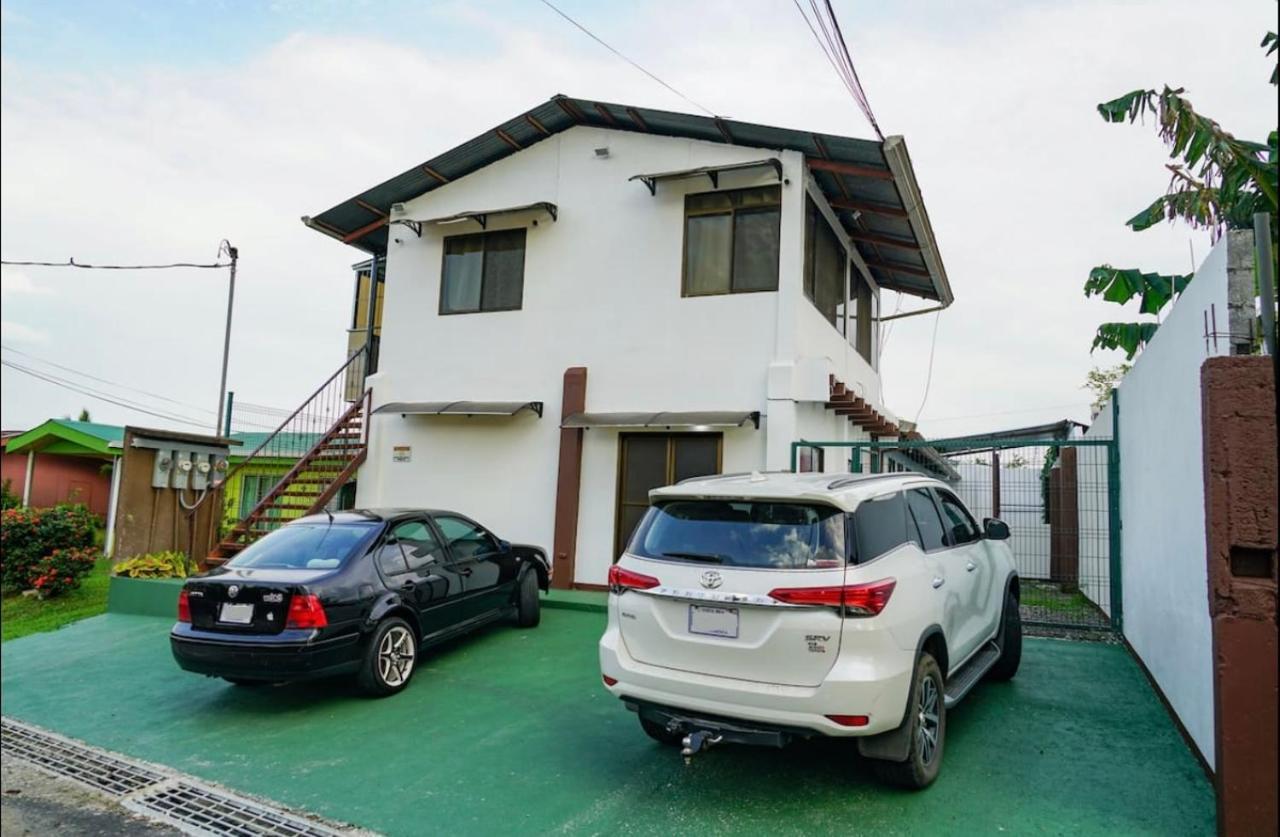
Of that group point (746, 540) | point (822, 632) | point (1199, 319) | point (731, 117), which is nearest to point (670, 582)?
point (746, 540)

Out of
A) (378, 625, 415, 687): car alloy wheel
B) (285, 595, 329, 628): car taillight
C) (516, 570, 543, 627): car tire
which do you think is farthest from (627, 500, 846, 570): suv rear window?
(516, 570, 543, 627): car tire

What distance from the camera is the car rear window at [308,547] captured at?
6383mm

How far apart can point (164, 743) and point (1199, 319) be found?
7144 mm

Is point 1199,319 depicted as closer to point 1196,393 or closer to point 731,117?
point 1196,393

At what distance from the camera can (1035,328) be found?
17.4 metres

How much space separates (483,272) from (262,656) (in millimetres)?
7434

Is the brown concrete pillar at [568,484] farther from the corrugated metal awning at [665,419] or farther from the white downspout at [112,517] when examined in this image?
the white downspout at [112,517]

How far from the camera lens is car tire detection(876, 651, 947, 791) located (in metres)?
4.09

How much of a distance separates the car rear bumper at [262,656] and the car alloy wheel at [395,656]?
317mm

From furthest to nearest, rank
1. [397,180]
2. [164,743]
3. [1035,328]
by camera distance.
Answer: [1035,328] → [397,180] → [164,743]

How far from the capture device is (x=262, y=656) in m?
5.71

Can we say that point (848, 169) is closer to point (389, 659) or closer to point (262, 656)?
point (389, 659)

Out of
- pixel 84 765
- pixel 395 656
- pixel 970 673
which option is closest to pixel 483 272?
pixel 395 656

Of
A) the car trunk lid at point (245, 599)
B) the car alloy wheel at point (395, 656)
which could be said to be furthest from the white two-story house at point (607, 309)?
the car trunk lid at point (245, 599)
